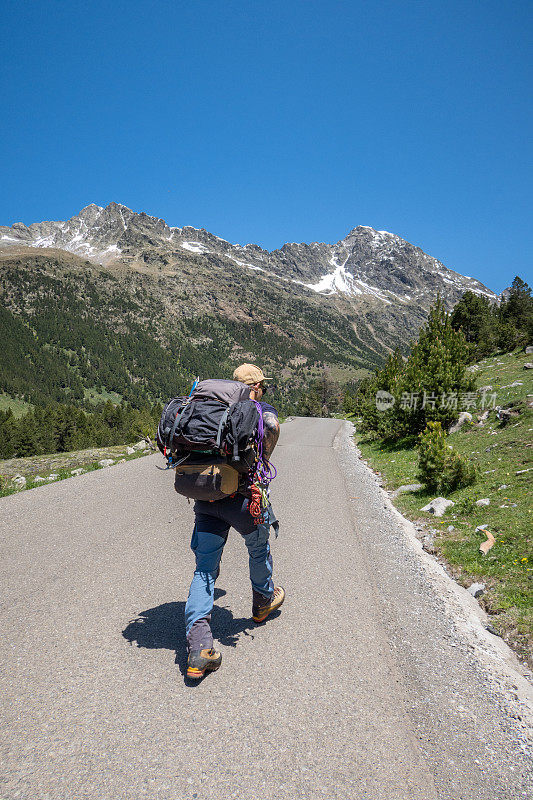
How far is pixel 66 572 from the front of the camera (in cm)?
554

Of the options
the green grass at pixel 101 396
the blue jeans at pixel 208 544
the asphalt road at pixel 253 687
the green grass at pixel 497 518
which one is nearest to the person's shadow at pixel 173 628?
the asphalt road at pixel 253 687

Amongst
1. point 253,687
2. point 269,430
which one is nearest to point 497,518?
point 269,430

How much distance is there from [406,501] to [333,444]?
15330 mm

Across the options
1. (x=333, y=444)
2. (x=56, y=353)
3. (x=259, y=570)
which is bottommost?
(x=333, y=444)

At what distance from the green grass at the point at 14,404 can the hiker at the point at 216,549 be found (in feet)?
507

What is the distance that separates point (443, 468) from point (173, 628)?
7628 mm

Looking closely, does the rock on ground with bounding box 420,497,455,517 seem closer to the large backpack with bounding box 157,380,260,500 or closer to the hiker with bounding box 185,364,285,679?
the hiker with bounding box 185,364,285,679

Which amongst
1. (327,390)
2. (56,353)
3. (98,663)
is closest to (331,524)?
(98,663)

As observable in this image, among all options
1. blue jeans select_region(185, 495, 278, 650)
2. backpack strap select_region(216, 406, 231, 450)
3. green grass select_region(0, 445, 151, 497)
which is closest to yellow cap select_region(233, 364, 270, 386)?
backpack strap select_region(216, 406, 231, 450)

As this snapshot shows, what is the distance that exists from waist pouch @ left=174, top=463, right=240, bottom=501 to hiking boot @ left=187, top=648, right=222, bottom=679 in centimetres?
127

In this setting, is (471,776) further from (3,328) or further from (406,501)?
(3,328)

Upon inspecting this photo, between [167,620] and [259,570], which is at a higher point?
[259,570]

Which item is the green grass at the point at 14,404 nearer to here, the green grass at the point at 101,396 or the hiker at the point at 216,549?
the green grass at the point at 101,396

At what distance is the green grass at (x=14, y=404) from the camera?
138250 millimetres
